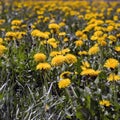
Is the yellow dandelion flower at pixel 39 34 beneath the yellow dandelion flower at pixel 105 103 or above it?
above

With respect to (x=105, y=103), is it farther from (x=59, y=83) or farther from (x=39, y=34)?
(x=39, y=34)

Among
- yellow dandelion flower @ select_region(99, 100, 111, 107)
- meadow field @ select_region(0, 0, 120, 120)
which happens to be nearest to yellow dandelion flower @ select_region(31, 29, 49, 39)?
meadow field @ select_region(0, 0, 120, 120)

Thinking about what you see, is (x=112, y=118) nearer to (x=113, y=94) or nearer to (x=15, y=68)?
(x=113, y=94)

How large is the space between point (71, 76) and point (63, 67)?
7.0 inches

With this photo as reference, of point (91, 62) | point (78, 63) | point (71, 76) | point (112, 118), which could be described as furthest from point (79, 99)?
point (91, 62)

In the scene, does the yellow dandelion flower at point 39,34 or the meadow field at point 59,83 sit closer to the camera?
the meadow field at point 59,83

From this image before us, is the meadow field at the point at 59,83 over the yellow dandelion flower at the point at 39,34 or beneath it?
beneath

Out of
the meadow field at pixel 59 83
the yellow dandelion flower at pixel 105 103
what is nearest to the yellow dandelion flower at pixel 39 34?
the meadow field at pixel 59 83

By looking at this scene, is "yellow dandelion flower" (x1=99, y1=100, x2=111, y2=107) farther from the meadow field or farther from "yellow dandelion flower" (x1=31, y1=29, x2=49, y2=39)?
"yellow dandelion flower" (x1=31, y1=29, x2=49, y2=39)

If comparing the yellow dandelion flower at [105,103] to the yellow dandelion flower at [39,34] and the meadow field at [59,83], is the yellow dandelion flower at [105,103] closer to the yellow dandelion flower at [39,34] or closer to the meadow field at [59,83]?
the meadow field at [59,83]

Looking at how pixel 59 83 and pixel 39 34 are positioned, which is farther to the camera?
pixel 39 34

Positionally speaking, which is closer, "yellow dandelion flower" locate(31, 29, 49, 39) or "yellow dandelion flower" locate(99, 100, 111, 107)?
"yellow dandelion flower" locate(99, 100, 111, 107)

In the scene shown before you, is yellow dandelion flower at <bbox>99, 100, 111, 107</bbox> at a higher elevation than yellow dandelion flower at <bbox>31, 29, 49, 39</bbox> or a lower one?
lower

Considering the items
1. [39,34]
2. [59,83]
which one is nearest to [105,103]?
[59,83]
